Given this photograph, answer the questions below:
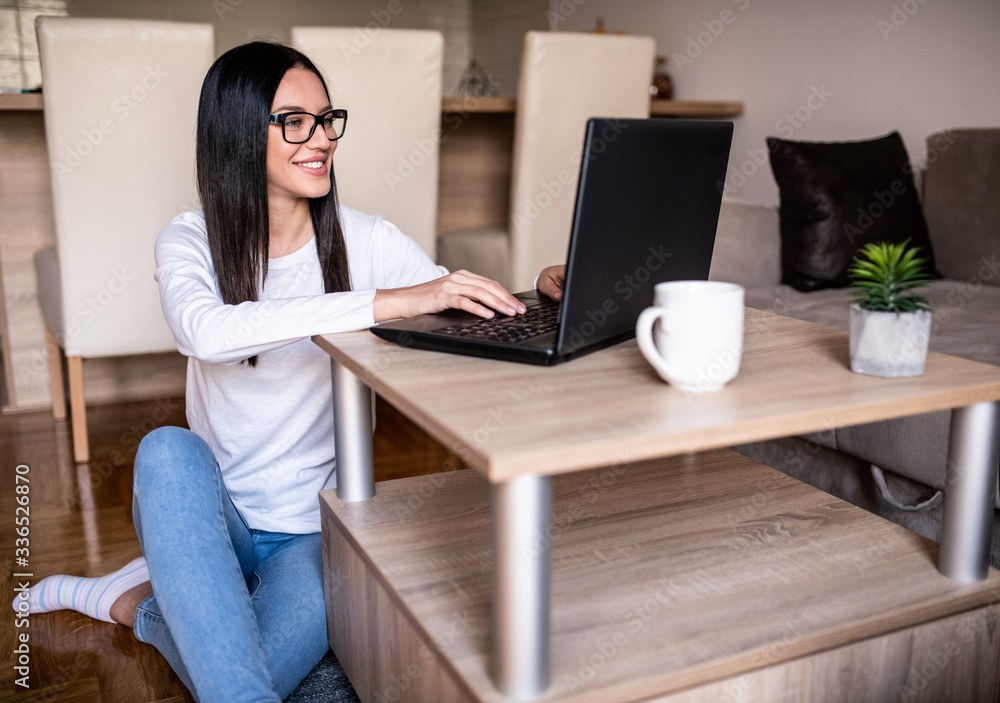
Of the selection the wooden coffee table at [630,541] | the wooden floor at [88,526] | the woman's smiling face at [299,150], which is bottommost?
the wooden floor at [88,526]

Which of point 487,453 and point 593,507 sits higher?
point 487,453

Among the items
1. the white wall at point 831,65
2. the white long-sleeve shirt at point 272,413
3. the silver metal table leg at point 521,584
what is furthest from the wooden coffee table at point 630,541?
the white wall at point 831,65

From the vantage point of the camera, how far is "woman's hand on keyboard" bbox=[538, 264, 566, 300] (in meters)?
1.02

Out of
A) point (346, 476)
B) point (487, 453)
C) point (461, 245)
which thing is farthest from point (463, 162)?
point (487, 453)

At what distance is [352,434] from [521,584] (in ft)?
1.27

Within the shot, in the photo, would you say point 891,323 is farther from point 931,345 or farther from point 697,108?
point 697,108

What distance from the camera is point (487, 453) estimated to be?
0.54m

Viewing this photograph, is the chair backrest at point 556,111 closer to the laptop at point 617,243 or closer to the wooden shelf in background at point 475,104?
the wooden shelf in background at point 475,104

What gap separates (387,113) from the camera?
83.0 inches

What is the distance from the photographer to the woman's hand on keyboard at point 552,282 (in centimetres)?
102

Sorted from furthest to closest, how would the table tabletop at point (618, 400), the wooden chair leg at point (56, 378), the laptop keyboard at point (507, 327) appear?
the wooden chair leg at point (56, 378) < the laptop keyboard at point (507, 327) < the table tabletop at point (618, 400)

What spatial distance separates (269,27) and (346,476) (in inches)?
173

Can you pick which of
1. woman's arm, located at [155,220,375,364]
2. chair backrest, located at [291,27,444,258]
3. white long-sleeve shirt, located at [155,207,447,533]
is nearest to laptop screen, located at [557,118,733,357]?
woman's arm, located at [155,220,375,364]

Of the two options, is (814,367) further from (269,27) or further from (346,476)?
(269,27)
